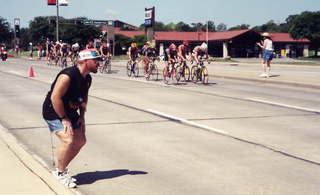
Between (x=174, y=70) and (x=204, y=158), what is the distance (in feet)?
44.9

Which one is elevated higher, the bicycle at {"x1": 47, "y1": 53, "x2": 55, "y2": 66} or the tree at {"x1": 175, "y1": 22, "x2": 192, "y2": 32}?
the tree at {"x1": 175, "y1": 22, "x2": 192, "y2": 32}

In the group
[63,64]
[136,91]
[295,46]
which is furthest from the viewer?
[295,46]

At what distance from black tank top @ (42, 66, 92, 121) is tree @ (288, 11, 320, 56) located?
8355 centimetres

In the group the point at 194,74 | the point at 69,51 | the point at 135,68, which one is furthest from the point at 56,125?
the point at 69,51

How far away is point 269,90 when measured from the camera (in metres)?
17.7

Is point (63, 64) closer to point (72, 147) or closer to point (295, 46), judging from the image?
point (72, 147)

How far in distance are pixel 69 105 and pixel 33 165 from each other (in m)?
1.29

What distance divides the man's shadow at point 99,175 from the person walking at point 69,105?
25cm

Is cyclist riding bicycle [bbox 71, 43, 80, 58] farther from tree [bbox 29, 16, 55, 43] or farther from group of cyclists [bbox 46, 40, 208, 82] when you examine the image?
tree [bbox 29, 16, 55, 43]

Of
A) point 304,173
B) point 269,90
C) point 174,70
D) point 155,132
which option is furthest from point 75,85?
point 174,70

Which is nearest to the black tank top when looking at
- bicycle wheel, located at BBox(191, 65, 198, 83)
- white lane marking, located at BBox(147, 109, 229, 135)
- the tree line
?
white lane marking, located at BBox(147, 109, 229, 135)

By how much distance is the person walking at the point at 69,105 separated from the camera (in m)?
5.14

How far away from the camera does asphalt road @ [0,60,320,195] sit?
225 inches

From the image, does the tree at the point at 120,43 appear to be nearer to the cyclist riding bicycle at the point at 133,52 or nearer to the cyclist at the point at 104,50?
the cyclist at the point at 104,50
